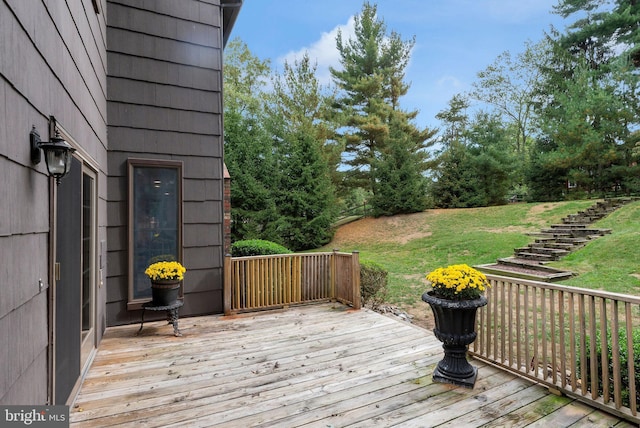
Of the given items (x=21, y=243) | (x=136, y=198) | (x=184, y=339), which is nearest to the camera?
(x=21, y=243)

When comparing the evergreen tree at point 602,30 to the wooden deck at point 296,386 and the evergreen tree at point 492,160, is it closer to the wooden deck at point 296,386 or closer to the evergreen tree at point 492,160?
the evergreen tree at point 492,160

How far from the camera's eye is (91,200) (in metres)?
3.28

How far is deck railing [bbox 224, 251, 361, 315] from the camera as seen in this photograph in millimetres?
4735

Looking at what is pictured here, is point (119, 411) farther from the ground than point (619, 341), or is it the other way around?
point (619, 341)

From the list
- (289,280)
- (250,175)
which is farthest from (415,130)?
(289,280)

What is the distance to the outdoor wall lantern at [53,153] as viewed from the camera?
5.40 ft

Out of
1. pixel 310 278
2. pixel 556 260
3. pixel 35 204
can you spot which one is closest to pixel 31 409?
pixel 35 204

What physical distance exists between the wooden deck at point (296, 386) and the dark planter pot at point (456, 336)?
0.09m

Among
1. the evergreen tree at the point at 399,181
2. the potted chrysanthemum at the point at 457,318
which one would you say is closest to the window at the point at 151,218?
the potted chrysanthemum at the point at 457,318

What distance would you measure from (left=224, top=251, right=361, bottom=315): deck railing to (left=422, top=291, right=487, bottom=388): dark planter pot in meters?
2.17

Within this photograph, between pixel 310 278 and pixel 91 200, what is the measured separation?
314cm

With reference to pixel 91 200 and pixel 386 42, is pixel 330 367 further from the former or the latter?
pixel 386 42

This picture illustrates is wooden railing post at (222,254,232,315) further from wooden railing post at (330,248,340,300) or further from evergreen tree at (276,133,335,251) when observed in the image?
evergreen tree at (276,133,335,251)

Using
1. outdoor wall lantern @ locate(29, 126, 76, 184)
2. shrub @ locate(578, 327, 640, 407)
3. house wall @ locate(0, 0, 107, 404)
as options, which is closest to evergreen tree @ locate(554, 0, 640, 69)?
shrub @ locate(578, 327, 640, 407)
